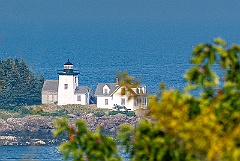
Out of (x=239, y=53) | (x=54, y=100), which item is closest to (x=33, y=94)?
(x=54, y=100)

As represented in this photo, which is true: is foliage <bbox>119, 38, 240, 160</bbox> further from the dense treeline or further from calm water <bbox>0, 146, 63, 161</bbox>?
the dense treeline

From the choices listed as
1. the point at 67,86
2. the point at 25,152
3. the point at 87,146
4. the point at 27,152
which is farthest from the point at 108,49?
the point at 87,146

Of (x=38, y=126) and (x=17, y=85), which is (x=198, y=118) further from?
(x=17, y=85)

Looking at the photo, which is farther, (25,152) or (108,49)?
(108,49)

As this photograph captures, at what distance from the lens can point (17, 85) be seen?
5659 cm

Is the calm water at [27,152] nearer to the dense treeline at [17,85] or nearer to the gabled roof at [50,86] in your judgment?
the dense treeline at [17,85]

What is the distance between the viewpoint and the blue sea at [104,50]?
72.4 metres

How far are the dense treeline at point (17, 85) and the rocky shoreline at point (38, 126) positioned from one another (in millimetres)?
3633

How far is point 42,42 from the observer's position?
→ 404 ft

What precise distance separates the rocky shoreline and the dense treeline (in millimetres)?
3633

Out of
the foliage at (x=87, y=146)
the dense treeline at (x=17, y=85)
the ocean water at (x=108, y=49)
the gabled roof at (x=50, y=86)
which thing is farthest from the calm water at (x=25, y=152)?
the foliage at (x=87, y=146)

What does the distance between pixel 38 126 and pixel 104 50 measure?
2373 inches

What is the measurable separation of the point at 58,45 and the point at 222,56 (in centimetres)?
11075

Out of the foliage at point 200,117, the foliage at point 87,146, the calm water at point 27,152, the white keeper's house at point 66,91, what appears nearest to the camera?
the foliage at point 200,117
